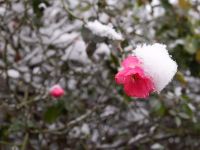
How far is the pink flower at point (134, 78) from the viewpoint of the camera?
0.81 m

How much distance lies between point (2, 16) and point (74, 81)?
84 cm

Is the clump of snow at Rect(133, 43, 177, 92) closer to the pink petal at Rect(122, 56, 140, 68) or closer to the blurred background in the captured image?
the pink petal at Rect(122, 56, 140, 68)

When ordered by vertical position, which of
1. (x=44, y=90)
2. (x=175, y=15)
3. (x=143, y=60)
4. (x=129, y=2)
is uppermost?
(x=129, y=2)

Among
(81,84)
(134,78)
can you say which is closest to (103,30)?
(134,78)

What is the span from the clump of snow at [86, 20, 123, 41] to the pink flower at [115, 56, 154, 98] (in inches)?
13.3

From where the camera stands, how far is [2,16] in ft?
6.63

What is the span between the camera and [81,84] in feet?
8.98

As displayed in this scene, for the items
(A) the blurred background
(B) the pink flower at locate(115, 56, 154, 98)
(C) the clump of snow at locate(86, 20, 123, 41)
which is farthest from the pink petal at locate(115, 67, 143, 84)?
(A) the blurred background

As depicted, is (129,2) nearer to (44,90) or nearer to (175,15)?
(175,15)

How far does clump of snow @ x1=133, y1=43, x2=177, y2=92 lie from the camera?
2.67 ft

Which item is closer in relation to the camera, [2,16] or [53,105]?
[2,16]

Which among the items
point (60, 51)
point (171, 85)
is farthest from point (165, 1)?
point (60, 51)

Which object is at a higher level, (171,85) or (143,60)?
(171,85)

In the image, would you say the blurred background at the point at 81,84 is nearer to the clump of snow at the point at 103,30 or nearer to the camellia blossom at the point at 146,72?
the clump of snow at the point at 103,30
